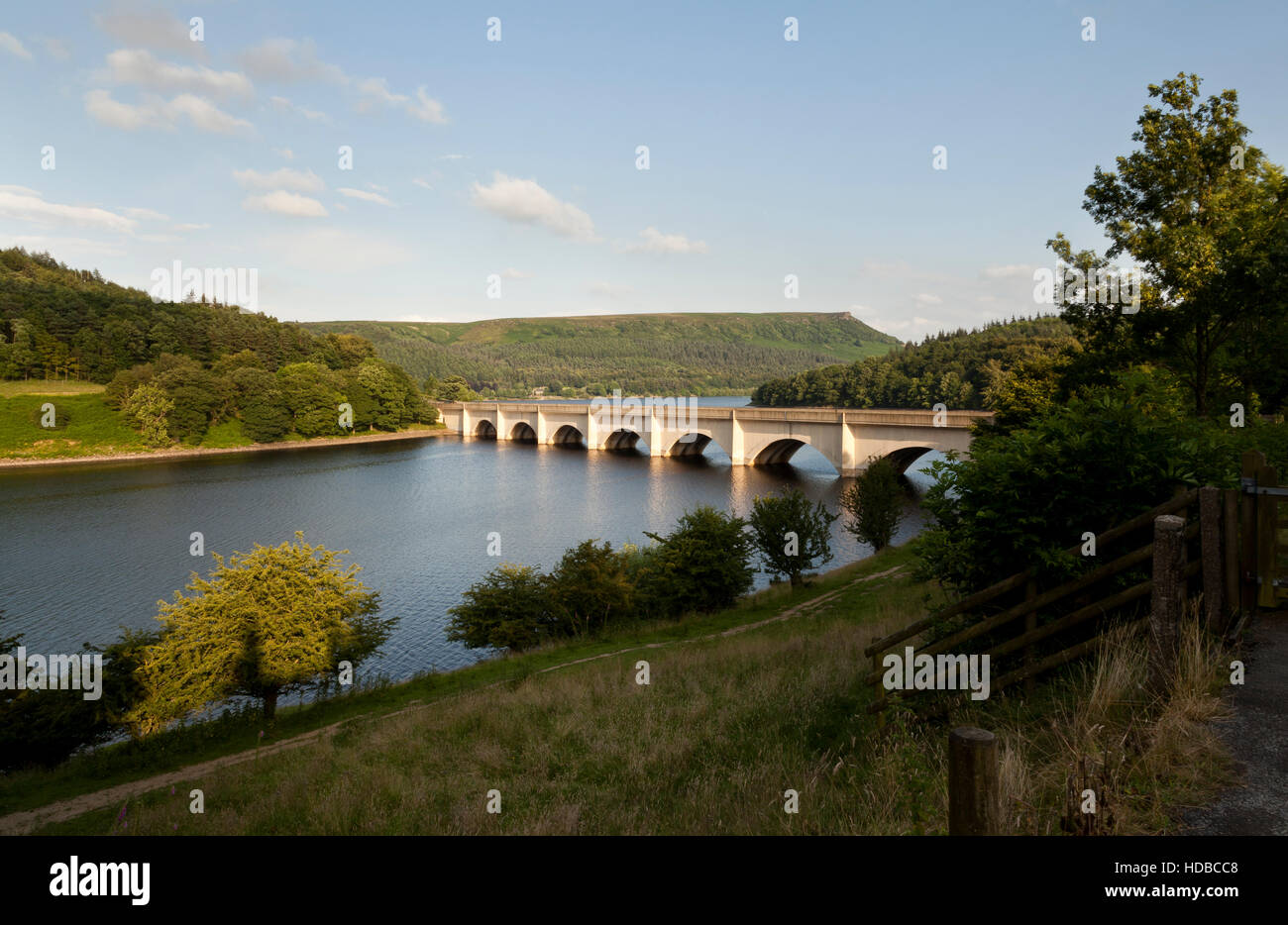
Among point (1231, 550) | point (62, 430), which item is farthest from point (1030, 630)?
point (62, 430)

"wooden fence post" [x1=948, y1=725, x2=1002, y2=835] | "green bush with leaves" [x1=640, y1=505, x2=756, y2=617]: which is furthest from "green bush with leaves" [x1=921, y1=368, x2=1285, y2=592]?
"green bush with leaves" [x1=640, y1=505, x2=756, y2=617]

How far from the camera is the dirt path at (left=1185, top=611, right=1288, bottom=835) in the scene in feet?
14.3

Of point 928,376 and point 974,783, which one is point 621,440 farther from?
point 974,783

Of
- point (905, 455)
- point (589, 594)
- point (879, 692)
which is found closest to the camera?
point (879, 692)

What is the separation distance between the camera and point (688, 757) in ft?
27.6

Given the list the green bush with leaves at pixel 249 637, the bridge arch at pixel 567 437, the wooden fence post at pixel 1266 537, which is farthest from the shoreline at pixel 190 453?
the wooden fence post at pixel 1266 537

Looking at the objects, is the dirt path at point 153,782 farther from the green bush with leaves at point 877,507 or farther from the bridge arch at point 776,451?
the bridge arch at point 776,451

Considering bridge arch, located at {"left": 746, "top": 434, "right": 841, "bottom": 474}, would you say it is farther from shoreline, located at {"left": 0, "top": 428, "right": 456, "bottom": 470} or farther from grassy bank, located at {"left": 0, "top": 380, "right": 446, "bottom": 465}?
grassy bank, located at {"left": 0, "top": 380, "right": 446, "bottom": 465}

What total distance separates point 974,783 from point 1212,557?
16.9 ft

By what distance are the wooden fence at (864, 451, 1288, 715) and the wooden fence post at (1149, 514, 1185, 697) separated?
1cm
